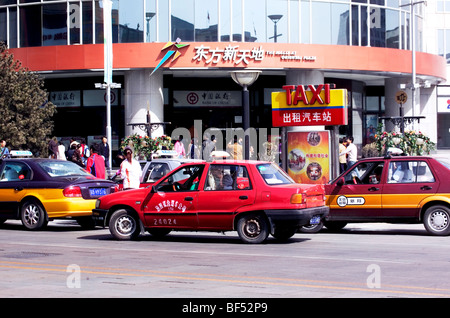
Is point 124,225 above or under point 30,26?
under

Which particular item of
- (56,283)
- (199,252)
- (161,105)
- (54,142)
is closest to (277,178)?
(199,252)

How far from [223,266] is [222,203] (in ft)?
11.3

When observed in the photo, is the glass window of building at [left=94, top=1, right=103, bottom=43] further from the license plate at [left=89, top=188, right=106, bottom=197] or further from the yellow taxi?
the license plate at [left=89, top=188, right=106, bottom=197]

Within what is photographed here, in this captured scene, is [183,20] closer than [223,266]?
No

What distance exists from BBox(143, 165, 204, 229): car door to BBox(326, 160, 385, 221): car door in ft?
10.9

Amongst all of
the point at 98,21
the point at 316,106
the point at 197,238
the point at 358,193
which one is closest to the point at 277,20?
the point at 98,21

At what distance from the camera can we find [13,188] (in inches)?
739

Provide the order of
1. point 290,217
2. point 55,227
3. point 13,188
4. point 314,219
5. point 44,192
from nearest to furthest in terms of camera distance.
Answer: point 290,217
point 314,219
point 44,192
point 13,188
point 55,227

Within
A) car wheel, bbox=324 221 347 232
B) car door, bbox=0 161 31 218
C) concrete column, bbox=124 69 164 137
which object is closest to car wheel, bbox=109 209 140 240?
car door, bbox=0 161 31 218

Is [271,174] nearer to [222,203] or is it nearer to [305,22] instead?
[222,203]

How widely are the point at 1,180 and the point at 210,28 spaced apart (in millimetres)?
23164

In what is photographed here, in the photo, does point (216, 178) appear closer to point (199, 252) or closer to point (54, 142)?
point (199, 252)

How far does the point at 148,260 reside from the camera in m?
12.6

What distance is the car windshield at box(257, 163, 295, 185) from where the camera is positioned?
15266 mm
